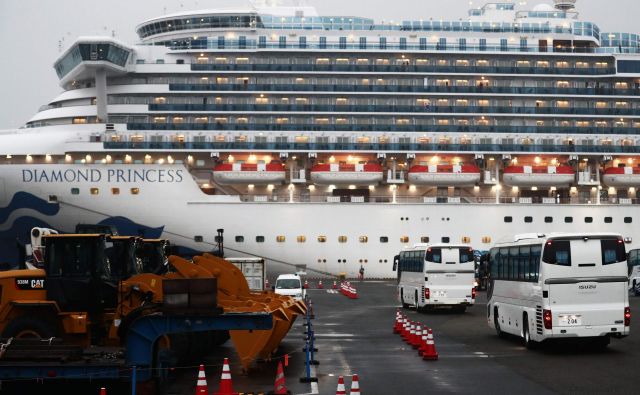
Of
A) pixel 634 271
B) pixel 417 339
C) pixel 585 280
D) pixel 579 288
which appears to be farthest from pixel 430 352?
pixel 634 271

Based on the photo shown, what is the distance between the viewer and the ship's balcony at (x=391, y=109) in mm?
55875

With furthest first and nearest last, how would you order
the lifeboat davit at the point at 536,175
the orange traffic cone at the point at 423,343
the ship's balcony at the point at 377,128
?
the lifeboat davit at the point at 536,175
the ship's balcony at the point at 377,128
the orange traffic cone at the point at 423,343

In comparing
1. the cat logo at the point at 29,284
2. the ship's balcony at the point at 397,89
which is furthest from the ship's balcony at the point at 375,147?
the cat logo at the point at 29,284

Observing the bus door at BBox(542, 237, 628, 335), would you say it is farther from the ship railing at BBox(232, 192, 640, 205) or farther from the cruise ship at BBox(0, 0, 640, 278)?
the ship railing at BBox(232, 192, 640, 205)

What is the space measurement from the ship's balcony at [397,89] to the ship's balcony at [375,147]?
12.1ft

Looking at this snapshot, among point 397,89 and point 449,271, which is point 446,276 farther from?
point 397,89

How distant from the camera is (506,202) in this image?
186 feet

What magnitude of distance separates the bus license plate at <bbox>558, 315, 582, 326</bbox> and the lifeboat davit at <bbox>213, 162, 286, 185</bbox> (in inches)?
1357

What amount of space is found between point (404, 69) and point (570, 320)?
128 feet

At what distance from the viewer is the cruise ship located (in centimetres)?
5275

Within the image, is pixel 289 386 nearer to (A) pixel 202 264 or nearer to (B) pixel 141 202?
(A) pixel 202 264

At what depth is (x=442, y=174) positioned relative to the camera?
55.7 m

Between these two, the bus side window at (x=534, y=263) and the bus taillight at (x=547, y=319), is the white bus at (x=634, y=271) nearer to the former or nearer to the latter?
the bus side window at (x=534, y=263)

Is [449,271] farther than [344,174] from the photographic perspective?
No
